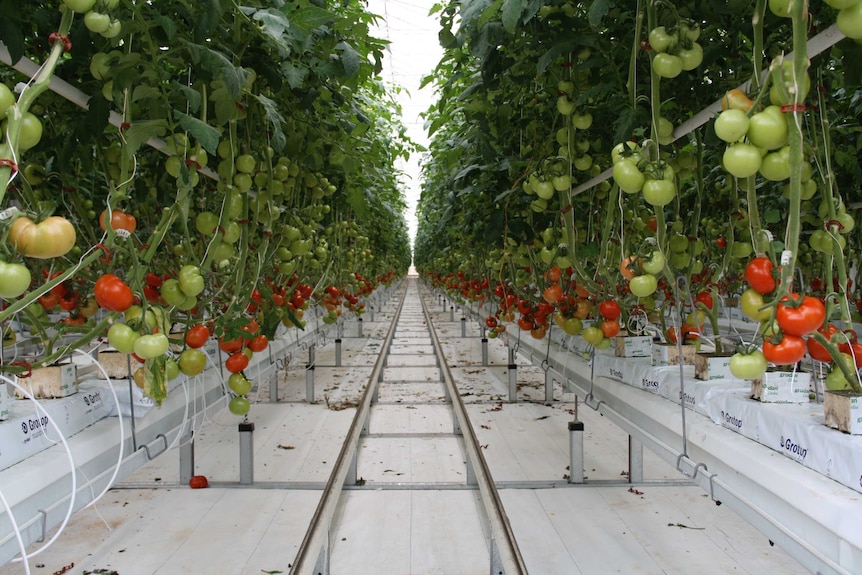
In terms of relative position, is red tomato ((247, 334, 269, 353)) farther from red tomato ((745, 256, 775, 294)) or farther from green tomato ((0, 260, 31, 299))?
red tomato ((745, 256, 775, 294))

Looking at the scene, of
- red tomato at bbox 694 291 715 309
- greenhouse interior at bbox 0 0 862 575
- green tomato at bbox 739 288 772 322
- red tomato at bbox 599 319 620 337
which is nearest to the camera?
green tomato at bbox 739 288 772 322

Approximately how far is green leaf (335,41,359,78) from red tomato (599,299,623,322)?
171 centimetres

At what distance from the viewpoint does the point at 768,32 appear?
1945 mm

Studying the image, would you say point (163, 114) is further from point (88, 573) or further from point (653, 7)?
point (88, 573)

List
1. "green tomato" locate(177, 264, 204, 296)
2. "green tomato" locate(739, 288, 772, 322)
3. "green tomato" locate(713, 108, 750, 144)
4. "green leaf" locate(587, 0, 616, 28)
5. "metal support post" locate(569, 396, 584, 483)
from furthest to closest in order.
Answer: "metal support post" locate(569, 396, 584, 483), "green tomato" locate(177, 264, 204, 296), "green leaf" locate(587, 0, 616, 28), "green tomato" locate(739, 288, 772, 322), "green tomato" locate(713, 108, 750, 144)

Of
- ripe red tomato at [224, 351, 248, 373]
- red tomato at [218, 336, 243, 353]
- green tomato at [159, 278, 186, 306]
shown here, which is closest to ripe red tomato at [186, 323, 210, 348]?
green tomato at [159, 278, 186, 306]

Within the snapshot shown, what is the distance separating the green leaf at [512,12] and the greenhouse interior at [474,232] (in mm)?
11

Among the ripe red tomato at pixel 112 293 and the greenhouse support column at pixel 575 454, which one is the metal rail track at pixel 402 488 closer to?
the greenhouse support column at pixel 575 454

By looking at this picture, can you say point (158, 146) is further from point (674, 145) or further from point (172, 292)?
point (674, 145)

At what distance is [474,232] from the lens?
5.00m

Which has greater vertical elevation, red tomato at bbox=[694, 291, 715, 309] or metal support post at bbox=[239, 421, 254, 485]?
red tomato at bbox=[694, 291, 715, 309]

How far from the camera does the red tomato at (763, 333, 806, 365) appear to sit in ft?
3.93

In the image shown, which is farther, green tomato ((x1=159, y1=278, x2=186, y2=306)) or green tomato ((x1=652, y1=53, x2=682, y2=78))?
green tomato ((x1=159, y1=278, x2=186, y2=306))

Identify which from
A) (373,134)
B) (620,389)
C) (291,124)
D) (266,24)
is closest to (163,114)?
(266,24)
